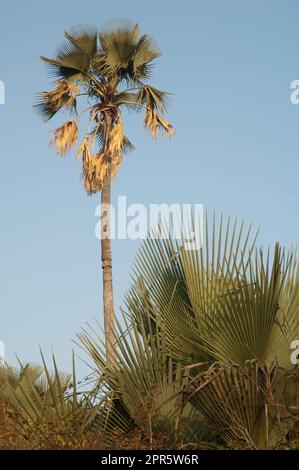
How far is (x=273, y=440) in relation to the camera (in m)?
5.14

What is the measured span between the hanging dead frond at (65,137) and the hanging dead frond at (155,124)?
1.89m

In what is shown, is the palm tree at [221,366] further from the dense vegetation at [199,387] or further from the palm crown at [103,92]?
the palm crown at [103,92]

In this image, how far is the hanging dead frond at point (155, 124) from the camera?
2017 centimetres

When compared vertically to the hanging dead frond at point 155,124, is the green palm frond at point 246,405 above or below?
below

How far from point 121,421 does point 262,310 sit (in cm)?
130

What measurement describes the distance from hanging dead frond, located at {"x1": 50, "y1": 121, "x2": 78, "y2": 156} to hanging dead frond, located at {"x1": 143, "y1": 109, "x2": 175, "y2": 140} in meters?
1.89

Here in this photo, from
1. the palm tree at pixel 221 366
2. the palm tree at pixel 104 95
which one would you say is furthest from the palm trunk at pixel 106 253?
the palm tree at pixel 221 366

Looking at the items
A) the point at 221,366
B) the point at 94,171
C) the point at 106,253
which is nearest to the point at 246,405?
the point at 221,366

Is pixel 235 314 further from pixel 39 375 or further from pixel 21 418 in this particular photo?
pixel 39 375

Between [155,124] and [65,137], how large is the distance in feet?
7.86

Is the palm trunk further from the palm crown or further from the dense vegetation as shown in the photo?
the dense vegetation

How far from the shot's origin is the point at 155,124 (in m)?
20.2

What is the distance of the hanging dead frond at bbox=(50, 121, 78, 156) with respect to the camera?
2009 centimetres

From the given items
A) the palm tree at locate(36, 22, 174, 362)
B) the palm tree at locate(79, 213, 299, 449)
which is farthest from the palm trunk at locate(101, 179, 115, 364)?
the palm tree at locate(79, 213, 299, 449)
